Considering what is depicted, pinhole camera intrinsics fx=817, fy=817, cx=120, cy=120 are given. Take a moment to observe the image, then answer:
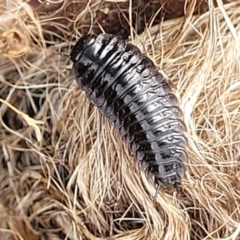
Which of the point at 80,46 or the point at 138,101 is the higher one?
the point at 80,46

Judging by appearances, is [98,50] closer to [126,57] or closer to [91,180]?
[126,57]

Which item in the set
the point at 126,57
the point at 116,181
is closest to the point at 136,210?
the point at 116,181

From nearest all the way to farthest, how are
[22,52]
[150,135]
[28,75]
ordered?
1. [150,135]
2. [22,52]
3. [28,75]

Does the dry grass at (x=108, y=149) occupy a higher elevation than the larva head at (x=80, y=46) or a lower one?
lower

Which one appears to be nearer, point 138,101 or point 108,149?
point 138,101

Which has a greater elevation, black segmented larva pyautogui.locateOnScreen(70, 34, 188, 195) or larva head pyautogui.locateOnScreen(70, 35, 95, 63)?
larva head pyautogui.locateOnScreen(70, 35, 95, 63)
